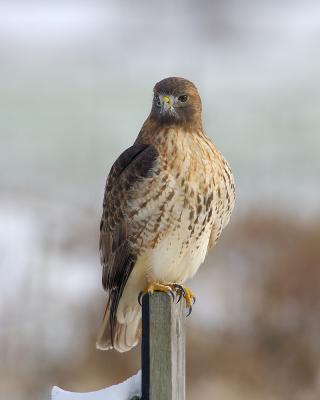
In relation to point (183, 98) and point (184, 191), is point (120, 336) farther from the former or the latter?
point (183, 98)

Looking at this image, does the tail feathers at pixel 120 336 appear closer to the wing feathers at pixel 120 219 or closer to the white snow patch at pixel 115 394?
the wing feathers at pixel 120 219

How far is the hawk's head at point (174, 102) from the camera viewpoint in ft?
16.8

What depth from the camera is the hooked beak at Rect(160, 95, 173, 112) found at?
5.13 meters

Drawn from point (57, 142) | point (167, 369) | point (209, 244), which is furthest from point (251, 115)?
point (167, 369)

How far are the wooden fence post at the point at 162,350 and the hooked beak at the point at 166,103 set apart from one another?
1438 mm

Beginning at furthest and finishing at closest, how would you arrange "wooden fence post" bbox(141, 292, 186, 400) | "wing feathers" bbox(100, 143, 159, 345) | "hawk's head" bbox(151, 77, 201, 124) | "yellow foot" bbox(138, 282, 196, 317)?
"hawk's head" bbox(151, 77, 201, 124)
"wing feathers" bbox(100, 143, 159, 345)
"yellow foot" bbox(138, 282, 196, 317)
"wooden fence post" bbox(141, 292, 186, 400)

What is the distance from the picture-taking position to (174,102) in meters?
5.14

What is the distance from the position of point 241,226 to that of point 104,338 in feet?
17.1

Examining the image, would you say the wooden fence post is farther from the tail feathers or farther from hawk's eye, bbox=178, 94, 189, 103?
hawk's eye, bbox=178, 94, 189, 103

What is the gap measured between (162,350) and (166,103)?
1.65 metres

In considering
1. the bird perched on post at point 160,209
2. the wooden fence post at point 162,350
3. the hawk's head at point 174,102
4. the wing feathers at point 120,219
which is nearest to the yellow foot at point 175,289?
the bird perched on post at point 160,209

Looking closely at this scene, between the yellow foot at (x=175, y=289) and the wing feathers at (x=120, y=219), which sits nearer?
the yellow foot at (x=175, y=289)

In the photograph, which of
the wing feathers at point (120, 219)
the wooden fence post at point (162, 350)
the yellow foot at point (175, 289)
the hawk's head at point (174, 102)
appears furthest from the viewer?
the hawk's head at point (174, 102)

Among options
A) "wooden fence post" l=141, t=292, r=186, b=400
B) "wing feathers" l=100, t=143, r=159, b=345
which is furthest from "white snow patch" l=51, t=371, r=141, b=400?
"wing feathers" l=100, t=143, r=159, b=345
